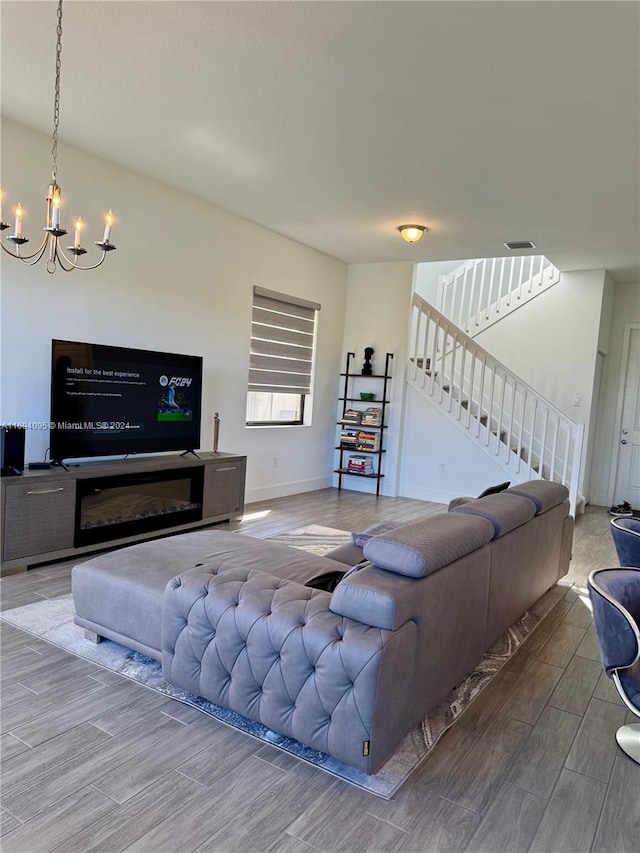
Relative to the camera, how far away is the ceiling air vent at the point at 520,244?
5.80 metres

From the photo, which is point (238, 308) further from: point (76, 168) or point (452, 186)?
point (452, 186)

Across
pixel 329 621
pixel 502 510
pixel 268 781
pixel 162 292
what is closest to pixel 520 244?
pixel 162 292

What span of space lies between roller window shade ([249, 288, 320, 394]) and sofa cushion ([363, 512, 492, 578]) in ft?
13.0

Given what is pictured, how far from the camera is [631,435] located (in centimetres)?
733

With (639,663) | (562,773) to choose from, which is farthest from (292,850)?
(639,663)

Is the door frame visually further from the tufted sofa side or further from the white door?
the tufted sofa side

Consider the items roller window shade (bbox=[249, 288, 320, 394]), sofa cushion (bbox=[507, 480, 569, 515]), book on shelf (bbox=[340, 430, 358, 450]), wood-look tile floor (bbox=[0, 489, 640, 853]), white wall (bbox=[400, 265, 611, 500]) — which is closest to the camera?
wood-look tile floor (bbox=[0, 489, 640, 853])

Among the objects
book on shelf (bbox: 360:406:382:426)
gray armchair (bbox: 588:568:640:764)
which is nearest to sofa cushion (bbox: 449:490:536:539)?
gray armchair (bbox: 588:568:640:764)

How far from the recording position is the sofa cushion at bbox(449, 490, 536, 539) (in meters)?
2.68

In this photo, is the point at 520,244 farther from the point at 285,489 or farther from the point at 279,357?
the point at 285,489

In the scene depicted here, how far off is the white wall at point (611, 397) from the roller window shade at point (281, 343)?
385 centimetres

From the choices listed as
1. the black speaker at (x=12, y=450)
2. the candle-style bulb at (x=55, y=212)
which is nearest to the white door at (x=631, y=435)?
the black speaker at (x=12, y=450)

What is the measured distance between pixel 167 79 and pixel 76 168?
4.66ft

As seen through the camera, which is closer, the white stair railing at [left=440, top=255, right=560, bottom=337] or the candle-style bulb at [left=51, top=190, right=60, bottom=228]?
the candle-style bulb at [left=51, top=190, right=60, bottom=228]
